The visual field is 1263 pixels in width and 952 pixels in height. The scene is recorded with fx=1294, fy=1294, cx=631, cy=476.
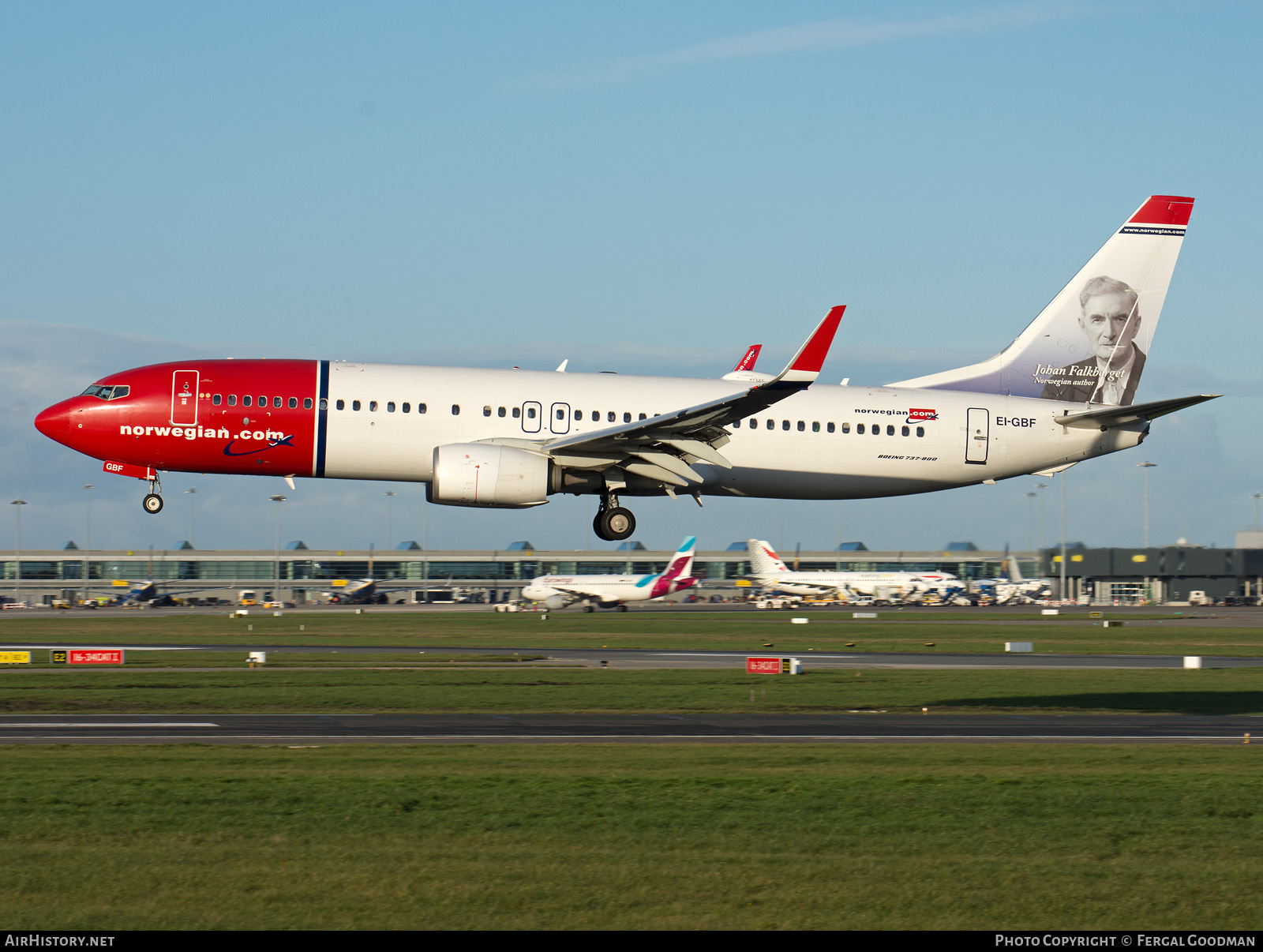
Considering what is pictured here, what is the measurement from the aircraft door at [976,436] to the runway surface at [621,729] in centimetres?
1124

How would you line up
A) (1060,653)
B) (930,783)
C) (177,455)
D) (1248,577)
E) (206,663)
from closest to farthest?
(930,783) < (177,455) < (206,663) < (1060,653) < (1248,577)

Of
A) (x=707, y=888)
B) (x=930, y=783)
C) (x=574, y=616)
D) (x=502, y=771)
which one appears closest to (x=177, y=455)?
(x=502, y=771)

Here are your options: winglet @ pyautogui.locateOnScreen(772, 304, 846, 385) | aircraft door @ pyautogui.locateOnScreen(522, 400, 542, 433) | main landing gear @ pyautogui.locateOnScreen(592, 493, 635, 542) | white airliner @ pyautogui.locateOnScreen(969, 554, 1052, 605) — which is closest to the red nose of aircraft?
aircraft door @ pyautogui.locateOnScreen(522, 400, 542, 433)

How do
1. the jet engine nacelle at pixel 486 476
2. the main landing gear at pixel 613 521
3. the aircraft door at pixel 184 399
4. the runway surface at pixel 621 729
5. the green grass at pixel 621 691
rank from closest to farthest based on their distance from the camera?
the runway surface at pixel 621 729 < the green grass at pixel 621 691 < the jet engine nacelle at pixel 486 476 < the aircraft door at pixel 184 399 < the main landing gear at pixel 613 521

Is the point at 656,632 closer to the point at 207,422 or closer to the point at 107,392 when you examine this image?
the point at 207,422

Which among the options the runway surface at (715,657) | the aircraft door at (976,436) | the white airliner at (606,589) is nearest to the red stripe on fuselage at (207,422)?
the runway surface at (715,657)

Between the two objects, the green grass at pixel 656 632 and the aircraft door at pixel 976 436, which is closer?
the aircraft door at pixel 976 436

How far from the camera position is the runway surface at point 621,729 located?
2511 centimetres

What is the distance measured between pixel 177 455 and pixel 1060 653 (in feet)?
117

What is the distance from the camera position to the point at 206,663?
4553 cm

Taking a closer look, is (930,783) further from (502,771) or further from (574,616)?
(574,616)

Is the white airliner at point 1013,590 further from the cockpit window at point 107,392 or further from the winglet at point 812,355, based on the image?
the cockpit window at point 107,392

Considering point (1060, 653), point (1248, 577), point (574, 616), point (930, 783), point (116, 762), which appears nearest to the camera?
point (930, 783)

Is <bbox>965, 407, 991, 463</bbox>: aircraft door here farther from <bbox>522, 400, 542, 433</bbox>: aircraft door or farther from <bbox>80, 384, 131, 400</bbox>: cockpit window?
<bbox>80, 384, 131, 400</bbox>: cockpit window
